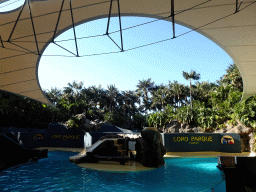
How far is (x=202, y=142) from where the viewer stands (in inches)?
738

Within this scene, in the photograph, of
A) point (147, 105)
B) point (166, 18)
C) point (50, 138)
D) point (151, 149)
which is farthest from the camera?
point (147, 105)

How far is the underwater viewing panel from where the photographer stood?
18.4 m

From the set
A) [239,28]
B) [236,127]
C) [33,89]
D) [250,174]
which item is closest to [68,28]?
[33,89]

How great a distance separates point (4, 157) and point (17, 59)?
21.0 ft

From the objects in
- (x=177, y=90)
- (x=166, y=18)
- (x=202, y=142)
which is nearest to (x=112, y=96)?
(x=177, y=90)

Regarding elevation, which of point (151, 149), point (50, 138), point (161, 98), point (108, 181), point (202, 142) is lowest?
point (108, 181)

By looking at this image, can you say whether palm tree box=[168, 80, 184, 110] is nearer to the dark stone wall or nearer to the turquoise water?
the dark stone wall

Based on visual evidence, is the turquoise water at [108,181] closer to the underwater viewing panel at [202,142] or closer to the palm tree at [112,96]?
the underwater viewing panel at [202,142]

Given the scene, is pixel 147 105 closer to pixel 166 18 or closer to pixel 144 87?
pixel 144 87

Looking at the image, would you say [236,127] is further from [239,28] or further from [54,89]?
[54,89]

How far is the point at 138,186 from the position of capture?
7.92 meters

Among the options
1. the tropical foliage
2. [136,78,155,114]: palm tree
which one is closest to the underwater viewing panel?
the tropical foliage

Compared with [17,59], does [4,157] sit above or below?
below

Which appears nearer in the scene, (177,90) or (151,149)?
(151,149)
